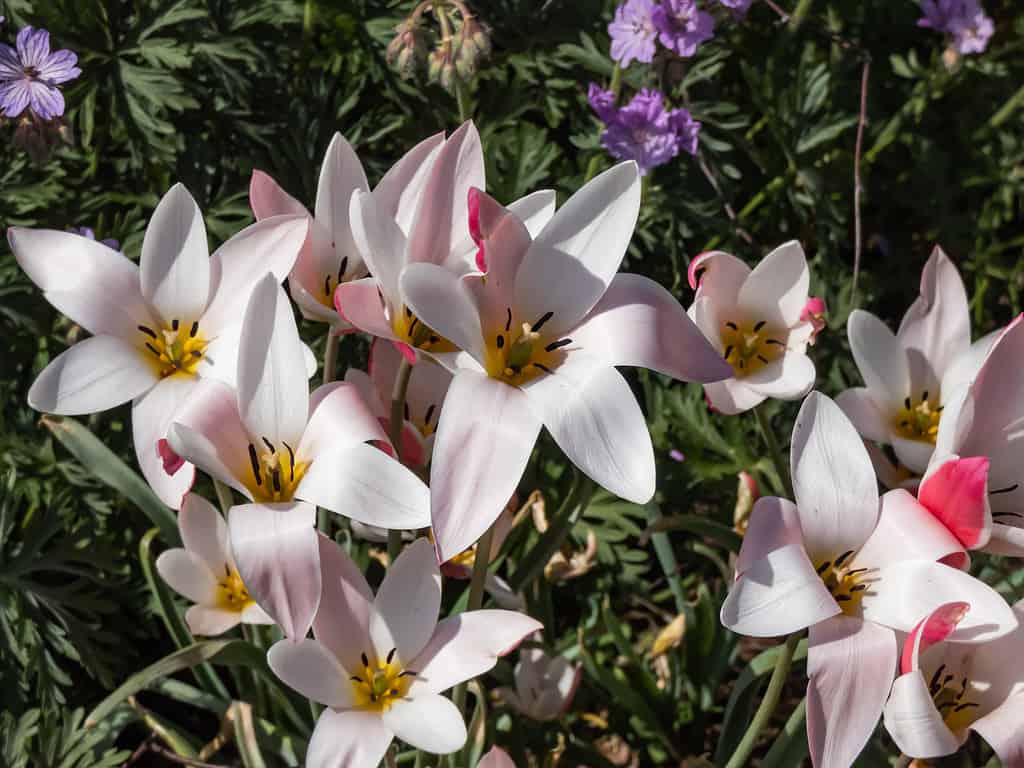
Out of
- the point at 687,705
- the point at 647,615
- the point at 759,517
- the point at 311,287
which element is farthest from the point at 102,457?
the point at 647,615

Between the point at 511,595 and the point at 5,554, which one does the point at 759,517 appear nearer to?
the point at 511,595

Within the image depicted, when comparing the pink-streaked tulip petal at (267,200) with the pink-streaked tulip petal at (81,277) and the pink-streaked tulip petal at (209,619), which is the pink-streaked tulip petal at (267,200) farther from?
the pink-streaked tulip petal at (209,619)

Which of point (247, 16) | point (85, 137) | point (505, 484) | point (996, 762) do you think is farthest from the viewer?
point (247, 16)

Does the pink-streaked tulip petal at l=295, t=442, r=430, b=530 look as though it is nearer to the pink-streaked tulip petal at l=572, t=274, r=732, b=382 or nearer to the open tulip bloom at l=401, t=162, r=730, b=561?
the open tulip bloom at l=401, t=162, r=730, b=561

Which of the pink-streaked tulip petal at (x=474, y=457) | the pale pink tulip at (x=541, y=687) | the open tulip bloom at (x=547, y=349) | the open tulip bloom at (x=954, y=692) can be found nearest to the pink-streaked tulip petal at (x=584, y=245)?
the open tulip bloom at (x=547, y=349)

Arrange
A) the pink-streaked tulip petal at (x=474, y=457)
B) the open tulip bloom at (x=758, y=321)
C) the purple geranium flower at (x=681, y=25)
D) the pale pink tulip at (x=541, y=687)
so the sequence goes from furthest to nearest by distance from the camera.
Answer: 1. the purple geranium flower at (x=681, y=25)
2. the pale pink tulip at (x=541, y=687)
3. the open tulip bloom at (x=758, y=321)
4. the pink-streaked tulip petal at (x=474, y=457)

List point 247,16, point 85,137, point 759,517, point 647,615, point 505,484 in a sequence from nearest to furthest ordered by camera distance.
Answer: point 505,484 → point 759,517 → point 85,137 → point 247,16 → point 647,615

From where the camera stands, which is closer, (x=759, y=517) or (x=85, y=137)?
(x=759, y=517)
